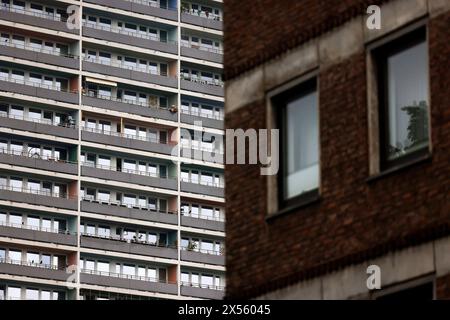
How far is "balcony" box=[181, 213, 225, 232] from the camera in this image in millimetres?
127688

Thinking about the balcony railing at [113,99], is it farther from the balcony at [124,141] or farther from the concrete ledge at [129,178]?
the concrete ledge at [129,178]

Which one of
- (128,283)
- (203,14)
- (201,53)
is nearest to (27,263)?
(128,283)

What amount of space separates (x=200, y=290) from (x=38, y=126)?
16368 mm

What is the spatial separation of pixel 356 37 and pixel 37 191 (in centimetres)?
10229

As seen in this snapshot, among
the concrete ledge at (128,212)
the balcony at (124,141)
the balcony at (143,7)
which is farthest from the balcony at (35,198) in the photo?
the balcony at (143,7)

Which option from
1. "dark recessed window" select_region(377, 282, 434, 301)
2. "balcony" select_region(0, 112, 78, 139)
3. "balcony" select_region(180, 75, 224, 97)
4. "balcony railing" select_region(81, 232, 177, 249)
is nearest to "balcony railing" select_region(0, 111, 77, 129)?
"balcony" select_region(0, 112, 78, 139)

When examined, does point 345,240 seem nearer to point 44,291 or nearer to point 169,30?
point 44,291

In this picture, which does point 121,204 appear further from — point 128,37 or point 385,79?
point 385,79

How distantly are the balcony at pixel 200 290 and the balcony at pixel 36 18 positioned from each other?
20.2 m

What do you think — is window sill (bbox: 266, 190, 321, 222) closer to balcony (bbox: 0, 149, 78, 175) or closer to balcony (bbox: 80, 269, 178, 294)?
balcony (bbox: 80, 269, 178, 294)

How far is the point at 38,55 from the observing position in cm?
12638

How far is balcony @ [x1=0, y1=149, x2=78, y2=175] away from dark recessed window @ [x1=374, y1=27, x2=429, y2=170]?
10237 cm

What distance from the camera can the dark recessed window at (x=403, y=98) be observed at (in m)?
20.8

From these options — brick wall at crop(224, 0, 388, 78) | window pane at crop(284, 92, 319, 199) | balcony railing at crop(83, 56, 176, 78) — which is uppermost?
balcony railing at crop(83, 56, 176, 78)
